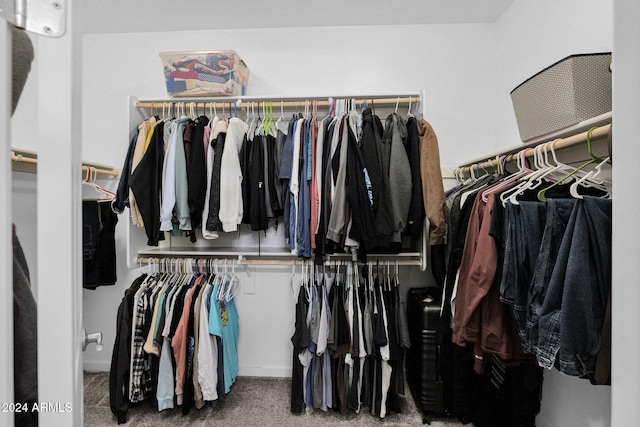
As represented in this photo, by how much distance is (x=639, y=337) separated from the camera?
0.44 m

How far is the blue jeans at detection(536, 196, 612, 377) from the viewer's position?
91 cm

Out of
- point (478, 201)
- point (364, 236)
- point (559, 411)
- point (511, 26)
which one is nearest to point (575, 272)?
point (478, 201)

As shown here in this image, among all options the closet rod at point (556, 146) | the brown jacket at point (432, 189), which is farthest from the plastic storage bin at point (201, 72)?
the closet rod at point (556, 146)

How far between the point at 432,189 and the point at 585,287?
923mm

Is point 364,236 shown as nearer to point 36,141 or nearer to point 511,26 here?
point 36,141

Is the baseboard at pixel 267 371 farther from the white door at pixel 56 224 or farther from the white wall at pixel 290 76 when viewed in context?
the white door at pixel 56 224

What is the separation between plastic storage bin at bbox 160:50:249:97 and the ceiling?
0.45m

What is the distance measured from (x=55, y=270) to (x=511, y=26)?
8.96 feet

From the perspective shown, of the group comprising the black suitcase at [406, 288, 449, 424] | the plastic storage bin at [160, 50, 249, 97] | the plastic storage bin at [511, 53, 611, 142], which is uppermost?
the plastic storage bin at [160, 50, 249, 97]

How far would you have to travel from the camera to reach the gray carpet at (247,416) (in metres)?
1.89

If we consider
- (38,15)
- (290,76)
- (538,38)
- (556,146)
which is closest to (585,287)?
(556,146)

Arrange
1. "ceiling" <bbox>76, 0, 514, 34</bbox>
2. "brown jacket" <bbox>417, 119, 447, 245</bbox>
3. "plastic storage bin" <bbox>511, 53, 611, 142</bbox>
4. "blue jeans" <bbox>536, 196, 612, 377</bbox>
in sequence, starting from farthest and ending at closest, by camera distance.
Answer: "ceiling" <bbox>76, 0, 514, 34</bbox> < "brown jacket" <bbox>417, 119, 447, 245</bbox> < "plastic storage bin" <bbox>511, 53, 611, 142</bbox> < "blue jeans" <bbox>536, 196, 612, 377</bbox>

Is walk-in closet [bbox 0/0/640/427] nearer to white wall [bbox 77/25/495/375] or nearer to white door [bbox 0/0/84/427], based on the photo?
white wall [bbox 77/25/495/375]

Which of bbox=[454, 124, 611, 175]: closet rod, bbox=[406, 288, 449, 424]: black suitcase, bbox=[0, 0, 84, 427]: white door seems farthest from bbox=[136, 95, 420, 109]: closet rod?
bbox=[0, 0, 84, 427]: white door
